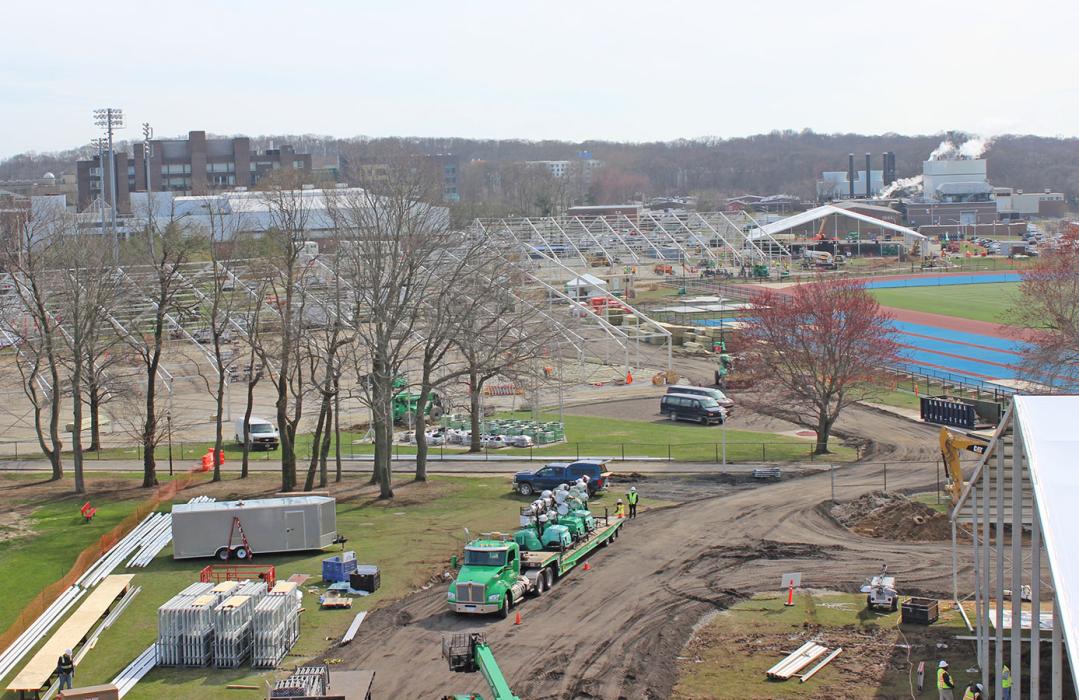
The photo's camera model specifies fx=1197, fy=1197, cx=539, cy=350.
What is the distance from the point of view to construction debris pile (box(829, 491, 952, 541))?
34.5 m

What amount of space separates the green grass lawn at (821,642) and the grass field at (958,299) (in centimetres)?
6247

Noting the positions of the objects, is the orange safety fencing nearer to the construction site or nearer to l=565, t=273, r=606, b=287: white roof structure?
the construction site

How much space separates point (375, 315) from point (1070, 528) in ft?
94.2

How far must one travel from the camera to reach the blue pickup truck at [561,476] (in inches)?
1556

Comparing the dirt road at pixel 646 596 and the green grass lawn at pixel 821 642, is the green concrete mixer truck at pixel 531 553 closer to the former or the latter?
the dirt road at pixel 646 596

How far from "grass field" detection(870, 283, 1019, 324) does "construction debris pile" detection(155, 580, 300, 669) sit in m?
70.4

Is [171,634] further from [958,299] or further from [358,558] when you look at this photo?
[958,299]

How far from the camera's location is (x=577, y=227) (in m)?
133

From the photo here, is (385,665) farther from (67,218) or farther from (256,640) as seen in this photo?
(67,218)

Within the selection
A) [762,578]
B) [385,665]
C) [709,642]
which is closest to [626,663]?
[709,642]

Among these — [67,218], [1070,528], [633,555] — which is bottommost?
[633,555]

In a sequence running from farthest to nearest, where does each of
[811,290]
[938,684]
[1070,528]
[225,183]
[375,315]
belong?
[225,183] < [811,290] < [375,315] < [938,684] < [1070,528]

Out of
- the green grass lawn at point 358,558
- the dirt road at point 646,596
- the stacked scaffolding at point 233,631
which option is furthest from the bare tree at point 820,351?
the stacked scaffolding at point 233,631

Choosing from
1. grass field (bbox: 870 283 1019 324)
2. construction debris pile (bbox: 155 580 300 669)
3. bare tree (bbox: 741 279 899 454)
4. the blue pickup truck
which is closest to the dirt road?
construction debris pile (bbox: 155 580 300 669)
